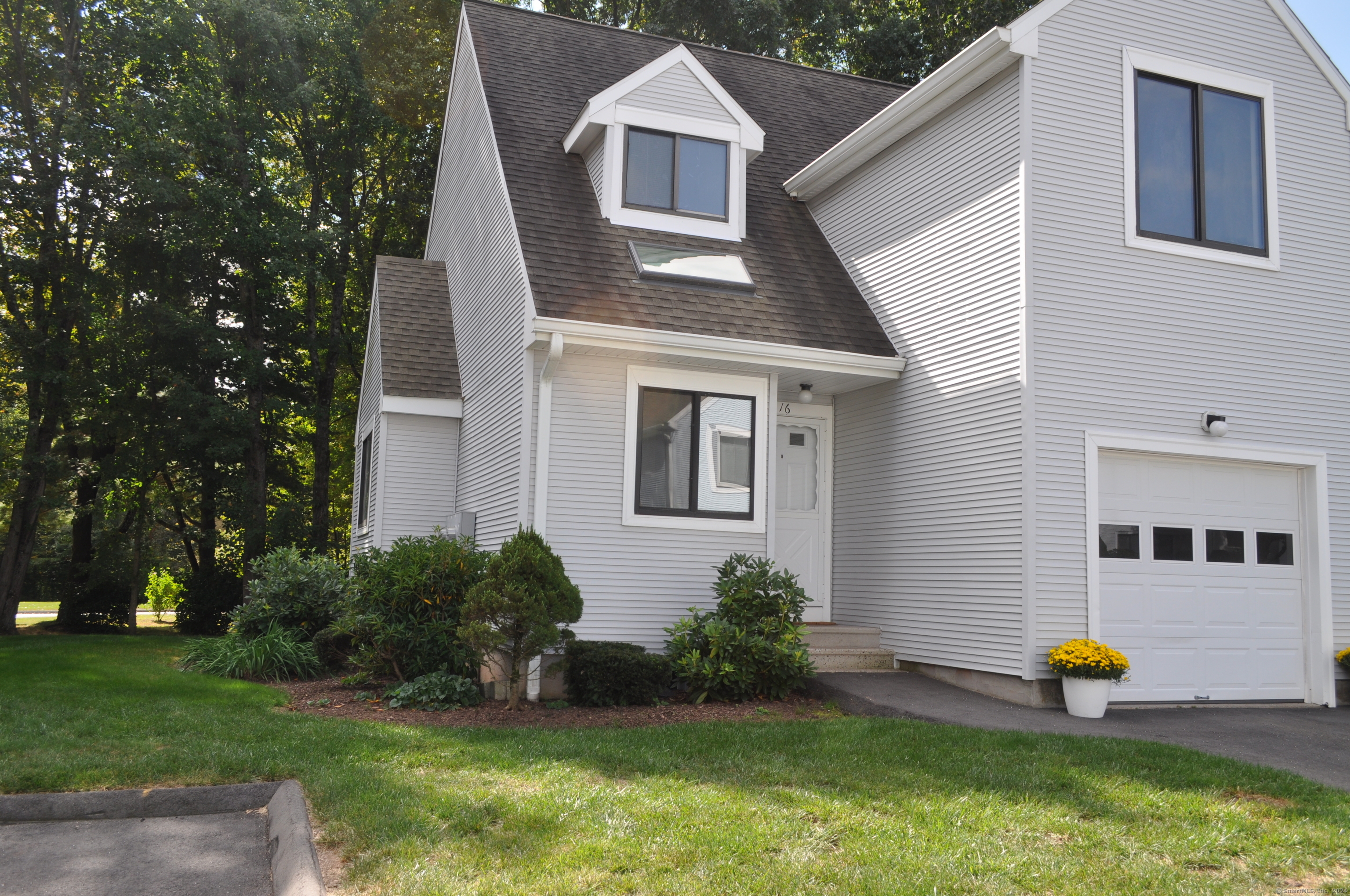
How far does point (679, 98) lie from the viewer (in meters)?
11.5

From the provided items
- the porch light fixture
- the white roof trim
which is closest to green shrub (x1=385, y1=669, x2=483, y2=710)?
the white roof trim

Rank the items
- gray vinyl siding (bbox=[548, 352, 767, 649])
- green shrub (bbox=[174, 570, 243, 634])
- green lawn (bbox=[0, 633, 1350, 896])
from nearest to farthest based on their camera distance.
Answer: green lawn (bbox=[0, 633, 1350, 896]) → gray vinyl siding (bbox=[548, 352, 767, 649]) → green shrub (bbox=[174, 570, 243, 634])

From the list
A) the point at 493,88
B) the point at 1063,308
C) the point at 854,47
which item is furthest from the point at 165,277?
the point at 1063,308

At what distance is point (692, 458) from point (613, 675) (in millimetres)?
2471

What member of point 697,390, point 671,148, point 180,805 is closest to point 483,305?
point 671,148

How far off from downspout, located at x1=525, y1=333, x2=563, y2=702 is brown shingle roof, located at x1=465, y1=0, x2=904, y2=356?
41 cm

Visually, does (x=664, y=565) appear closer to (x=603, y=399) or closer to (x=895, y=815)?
(x=603, y=399)

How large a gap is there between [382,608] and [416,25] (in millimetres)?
18211

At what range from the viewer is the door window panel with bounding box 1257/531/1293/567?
32.1 feet

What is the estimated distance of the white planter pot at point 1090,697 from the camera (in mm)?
8242

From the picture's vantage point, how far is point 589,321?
376 inches

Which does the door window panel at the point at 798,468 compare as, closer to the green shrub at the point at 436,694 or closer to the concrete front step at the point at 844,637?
the concrete front step at the point at 844,637

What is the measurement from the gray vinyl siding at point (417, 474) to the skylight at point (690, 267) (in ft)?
13.7

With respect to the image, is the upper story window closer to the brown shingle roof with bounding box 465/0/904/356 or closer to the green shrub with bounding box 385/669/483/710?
the brown shingle roof with bounding box 465/0/904/356
